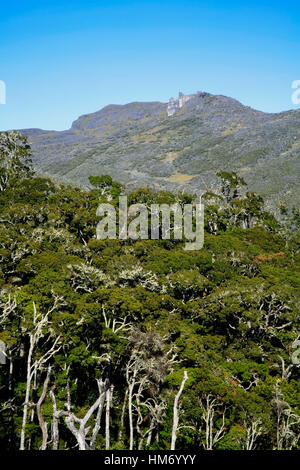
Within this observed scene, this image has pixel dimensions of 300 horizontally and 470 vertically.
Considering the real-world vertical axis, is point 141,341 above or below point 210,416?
above

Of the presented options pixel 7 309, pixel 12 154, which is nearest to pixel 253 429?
pixel 7 309

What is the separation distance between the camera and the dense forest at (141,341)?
2533 centimetres

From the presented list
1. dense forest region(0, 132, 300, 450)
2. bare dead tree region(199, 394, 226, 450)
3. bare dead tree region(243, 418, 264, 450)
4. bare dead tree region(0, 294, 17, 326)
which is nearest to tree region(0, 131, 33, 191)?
dense forest region(0, 132, 300, 450)

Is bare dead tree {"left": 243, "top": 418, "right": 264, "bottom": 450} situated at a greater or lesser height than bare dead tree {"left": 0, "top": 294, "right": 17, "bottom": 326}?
lesser

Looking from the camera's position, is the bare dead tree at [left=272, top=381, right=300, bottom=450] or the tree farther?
the tree

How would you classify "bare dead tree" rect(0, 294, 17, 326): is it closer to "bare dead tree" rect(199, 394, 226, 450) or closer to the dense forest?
the dense forest

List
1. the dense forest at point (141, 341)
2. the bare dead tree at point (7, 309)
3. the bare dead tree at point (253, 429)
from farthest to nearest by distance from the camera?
the dense forest at point (141, 341) < the bare dead tree at point (7, 309) < the bare dead tree at point (253, 429)

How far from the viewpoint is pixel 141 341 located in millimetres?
27219

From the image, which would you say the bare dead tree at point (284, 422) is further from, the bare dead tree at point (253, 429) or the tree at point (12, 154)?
the tree at point (12, 154)

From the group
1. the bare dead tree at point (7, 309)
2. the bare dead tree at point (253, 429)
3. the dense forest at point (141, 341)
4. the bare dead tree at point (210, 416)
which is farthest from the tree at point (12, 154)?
the bare dead tree at point (253, 429)

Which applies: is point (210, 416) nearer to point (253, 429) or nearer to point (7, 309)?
point (253, 429)

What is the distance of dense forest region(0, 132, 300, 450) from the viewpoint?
25.3 meters

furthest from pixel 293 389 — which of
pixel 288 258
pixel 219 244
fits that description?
pixel 288 258

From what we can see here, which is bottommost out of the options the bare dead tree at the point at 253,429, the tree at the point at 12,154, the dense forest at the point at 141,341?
the bare dead tree at the point at 253,429
